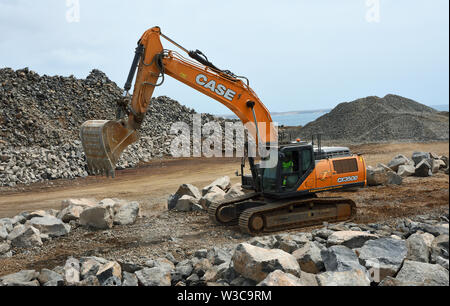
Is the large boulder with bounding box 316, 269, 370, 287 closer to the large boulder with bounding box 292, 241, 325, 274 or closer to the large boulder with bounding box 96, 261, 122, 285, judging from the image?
the large boulder with bounding box 292, 241, 325, 274

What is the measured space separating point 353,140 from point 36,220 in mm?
24061

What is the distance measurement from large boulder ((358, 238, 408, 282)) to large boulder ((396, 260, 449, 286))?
5.8 inches

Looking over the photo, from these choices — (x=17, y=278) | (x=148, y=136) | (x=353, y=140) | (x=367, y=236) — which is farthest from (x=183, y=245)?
(x=353, y=140)

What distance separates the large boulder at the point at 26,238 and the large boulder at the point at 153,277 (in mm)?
4178

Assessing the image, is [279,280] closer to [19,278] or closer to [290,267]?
[290,267]

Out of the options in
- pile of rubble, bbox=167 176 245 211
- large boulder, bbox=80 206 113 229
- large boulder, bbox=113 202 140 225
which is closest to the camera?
large boulder, bbox=80 206 113 229

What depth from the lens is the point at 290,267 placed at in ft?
17.6

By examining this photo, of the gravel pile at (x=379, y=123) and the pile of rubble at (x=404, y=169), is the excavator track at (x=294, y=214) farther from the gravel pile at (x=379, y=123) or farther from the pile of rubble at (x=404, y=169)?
the gravel pile at (x=379, y=123)

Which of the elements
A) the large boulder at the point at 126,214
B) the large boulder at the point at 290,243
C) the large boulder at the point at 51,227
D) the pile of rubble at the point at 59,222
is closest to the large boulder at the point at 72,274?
the pile of rubble at the point at 59,222

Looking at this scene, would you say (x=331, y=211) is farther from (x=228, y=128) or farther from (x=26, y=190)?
(x=228, y=128)

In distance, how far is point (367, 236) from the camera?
6883mm

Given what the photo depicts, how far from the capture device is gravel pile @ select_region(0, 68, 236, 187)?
19406 mm

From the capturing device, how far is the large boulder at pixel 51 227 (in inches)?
388

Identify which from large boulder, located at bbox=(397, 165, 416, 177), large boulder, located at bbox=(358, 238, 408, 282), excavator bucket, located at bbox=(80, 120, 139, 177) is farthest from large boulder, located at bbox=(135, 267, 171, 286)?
large boulder, located at bbox=(397, 165, 416, 177)
